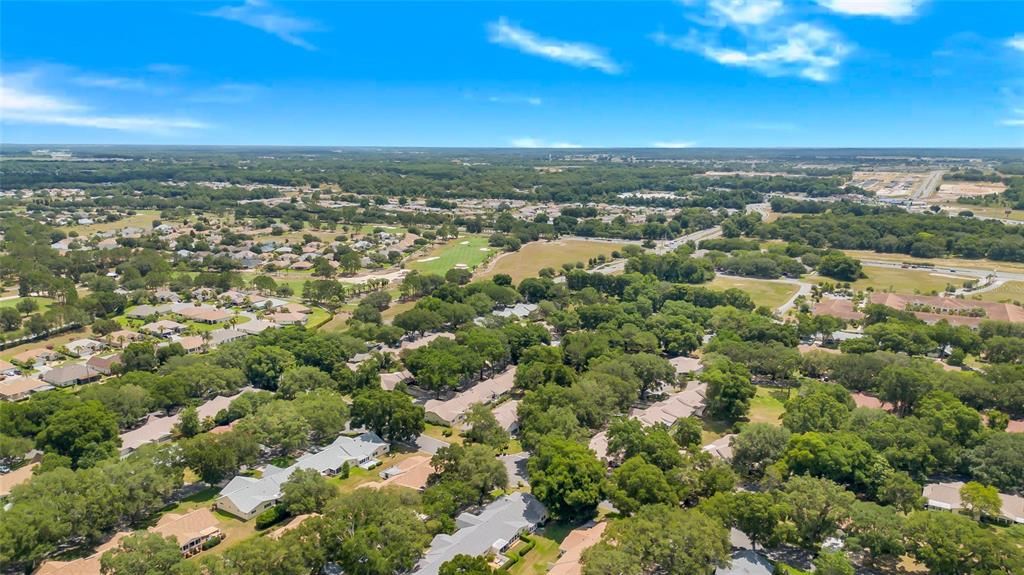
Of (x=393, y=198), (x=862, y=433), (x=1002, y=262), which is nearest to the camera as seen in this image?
(x=862, y=433)

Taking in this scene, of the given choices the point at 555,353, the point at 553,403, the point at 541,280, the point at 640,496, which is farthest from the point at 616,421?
the point at 541,280

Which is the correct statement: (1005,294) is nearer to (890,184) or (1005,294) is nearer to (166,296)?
(166,296)

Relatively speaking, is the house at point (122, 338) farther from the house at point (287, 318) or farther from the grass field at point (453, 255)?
the grass field at point (453, 255)

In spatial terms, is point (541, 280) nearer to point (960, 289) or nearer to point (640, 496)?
point (640, 496)

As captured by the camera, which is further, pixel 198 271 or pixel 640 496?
pixel 198 271

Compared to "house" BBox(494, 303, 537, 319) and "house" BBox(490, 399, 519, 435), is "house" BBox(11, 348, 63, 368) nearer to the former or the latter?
"house" BBox(490, 399, 519, 435)

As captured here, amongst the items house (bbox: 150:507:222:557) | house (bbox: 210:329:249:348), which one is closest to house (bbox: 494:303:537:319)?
house (bbox: 210:329:249:348)

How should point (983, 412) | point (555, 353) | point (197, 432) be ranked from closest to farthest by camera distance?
1. point (197, 432)
2. point (983, 412)
3. point (555, 353)
